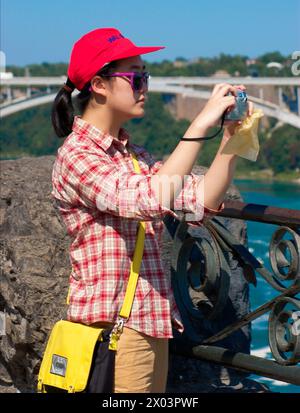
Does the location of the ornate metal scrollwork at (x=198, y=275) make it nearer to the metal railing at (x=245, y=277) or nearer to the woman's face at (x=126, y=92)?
the metal railing at (x=245, y=277)

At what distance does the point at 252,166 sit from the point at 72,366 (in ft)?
130

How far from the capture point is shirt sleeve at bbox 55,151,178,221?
1.55 meters

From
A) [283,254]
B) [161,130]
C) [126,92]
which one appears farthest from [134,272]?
[161,130]

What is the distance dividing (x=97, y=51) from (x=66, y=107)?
144 millimetres

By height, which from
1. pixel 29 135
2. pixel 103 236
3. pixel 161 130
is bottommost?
pixel 161 130

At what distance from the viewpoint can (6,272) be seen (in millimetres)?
2375

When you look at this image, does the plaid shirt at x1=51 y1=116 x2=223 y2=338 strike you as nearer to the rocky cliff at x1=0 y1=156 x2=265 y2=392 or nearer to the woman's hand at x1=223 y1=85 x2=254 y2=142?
the woman's hand at x1=223 y1=85 x2=254 y2=142

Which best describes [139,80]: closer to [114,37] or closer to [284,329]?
[114,37]

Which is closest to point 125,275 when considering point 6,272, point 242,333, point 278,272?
point 278,272

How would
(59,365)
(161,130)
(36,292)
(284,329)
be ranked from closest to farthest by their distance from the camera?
1. (59,365)
2. (284,329)
3. (36,292)
4. (161,130)

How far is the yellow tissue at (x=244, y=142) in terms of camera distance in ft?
5.24

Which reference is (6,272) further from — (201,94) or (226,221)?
(201,94)

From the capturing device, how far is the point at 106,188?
1.58 meters

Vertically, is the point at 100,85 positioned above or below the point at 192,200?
above
